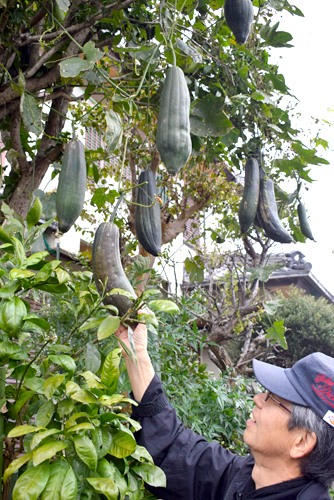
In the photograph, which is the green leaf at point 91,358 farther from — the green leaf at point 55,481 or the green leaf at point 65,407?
the green leaf at point 55,481

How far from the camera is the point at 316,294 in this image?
11.2 m

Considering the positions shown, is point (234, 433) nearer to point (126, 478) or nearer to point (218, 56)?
point (126, 478)

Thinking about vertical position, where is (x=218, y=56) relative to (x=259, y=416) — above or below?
above

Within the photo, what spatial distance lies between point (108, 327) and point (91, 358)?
0.18 metres

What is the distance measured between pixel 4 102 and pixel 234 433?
2116 mm

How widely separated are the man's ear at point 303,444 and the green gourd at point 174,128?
84 centimetres

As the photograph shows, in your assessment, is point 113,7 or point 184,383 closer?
point 113,7

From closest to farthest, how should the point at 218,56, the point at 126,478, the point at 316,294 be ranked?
the point at 126,478 → the point at 218,56 → the point at 316,294

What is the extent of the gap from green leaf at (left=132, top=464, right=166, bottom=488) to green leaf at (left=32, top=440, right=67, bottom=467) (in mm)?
282

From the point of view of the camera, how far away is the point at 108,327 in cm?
98

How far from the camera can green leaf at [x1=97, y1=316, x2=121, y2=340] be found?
958mm

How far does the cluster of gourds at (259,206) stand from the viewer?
5.46ft

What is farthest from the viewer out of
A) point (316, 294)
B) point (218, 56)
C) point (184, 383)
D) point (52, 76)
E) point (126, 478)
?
point (316, 294)

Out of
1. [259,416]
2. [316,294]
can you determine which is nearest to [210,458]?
[259,416]
